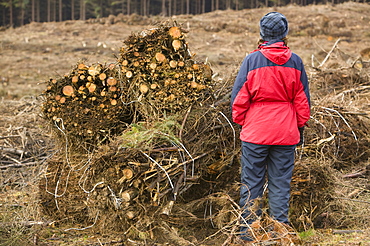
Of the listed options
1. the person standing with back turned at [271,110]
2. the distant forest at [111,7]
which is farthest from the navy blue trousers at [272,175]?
the distant forest at [111,7]

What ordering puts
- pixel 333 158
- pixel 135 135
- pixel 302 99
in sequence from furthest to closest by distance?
pixel 333 158 → pixel 135 135 → pixel 302 99

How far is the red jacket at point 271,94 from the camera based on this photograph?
3.54 meters

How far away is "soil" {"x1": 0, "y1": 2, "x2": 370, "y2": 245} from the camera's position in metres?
5.16

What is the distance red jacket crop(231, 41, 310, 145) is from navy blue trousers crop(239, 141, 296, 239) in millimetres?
137

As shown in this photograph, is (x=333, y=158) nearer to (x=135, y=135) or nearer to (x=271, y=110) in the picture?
(x=271, y=110)

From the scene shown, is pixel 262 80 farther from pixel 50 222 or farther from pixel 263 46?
pixel 50 222

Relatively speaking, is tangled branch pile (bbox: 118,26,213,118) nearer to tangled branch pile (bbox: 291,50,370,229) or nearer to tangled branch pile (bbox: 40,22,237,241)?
tangled branch pile (bbox: 40,22,237,241)

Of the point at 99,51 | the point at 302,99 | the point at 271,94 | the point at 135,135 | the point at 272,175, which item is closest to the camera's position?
the point at 271,94

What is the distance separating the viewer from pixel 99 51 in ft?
67.1

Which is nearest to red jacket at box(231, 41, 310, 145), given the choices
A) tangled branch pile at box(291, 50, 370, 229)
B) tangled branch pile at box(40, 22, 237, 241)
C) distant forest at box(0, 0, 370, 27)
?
tangled branch pile at box(40, 22, 237, 241)

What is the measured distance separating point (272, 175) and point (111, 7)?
48.0 meters

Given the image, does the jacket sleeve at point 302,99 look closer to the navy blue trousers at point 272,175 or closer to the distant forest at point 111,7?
the navy blue trousers at point 272,175

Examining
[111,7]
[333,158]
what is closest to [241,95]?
[333,158]

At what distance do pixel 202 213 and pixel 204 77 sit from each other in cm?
170
